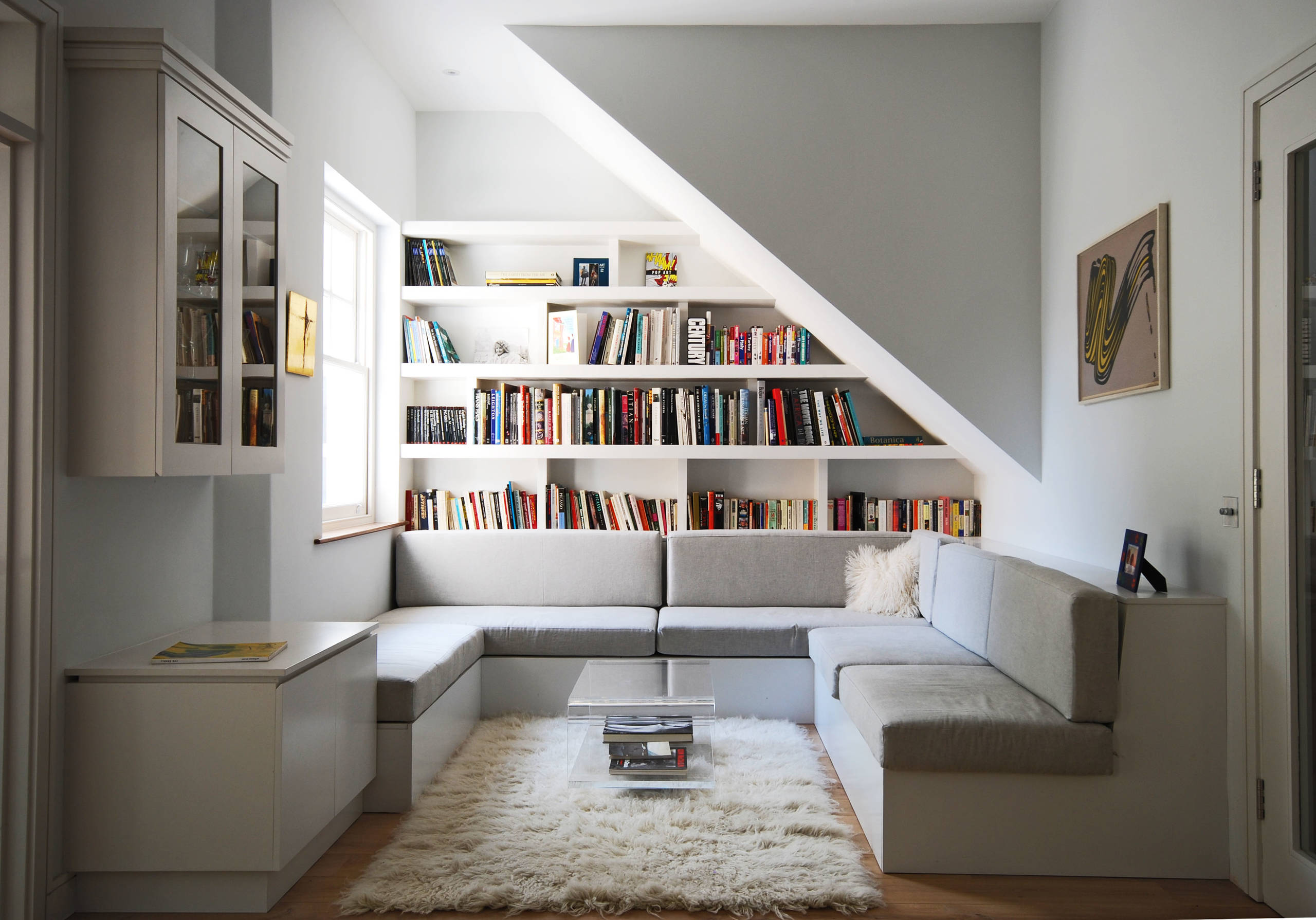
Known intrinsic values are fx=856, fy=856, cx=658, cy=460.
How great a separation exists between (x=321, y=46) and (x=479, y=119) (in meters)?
1.30

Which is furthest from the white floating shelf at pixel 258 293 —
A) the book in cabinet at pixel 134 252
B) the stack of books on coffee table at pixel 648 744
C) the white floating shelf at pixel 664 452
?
the white floating shelf at pixel 664 452

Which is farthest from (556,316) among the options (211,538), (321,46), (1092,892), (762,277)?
(1092,892)

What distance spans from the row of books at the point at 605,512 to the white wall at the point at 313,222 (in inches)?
35.2

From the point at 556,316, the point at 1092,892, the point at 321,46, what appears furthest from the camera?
the point at 556,316

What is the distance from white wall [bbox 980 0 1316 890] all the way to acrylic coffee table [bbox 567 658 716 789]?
1467 mm

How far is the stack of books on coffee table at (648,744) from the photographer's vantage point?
2.64 meters

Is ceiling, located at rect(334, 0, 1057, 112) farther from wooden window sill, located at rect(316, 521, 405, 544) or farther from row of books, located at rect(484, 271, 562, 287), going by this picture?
wooden window sill, located at rect(316, 521, 405, 544)

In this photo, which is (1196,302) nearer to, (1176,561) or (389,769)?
(1176,561)

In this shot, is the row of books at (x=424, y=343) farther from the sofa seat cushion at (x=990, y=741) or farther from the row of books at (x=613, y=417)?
the sofa seat cushion at (x=990, y=741)

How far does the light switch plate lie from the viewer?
226 cm

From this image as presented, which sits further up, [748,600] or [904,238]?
[904,238]

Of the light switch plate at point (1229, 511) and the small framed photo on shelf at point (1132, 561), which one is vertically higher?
the light switch plate at point (1229, 511)

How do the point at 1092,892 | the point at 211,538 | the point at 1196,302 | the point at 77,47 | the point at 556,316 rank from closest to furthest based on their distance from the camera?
the point at 77,47
the point at 1092,892
the point at 1196,302
the point at 211,538
the point at 556,316

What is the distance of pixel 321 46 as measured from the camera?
3.32 m
